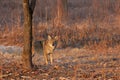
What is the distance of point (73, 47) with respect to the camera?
15.0m

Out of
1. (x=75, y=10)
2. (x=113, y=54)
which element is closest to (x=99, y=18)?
(x=75, y=10)

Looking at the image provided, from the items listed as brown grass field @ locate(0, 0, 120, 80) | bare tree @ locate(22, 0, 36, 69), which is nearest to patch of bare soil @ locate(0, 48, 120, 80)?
brown grass field @ locate(0, 0, 120, 80)

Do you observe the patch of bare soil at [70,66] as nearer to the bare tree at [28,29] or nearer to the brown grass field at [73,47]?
the brown grass field at [73,47]

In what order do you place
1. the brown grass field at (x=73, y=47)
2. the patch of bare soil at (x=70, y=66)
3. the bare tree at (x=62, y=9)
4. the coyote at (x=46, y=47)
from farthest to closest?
the bare tree at (x=62, y=9), the coyote at (x=46, y=47), the brown grass field at (x=73, y=47), the patch of bare soil at (x=70, y=66)

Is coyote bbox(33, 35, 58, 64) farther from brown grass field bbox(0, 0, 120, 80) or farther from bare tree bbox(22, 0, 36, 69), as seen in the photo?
bare tree bbox(22, 0, 36, 69)

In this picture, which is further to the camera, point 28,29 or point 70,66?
point 70,66

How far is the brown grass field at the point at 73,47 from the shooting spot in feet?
31.0

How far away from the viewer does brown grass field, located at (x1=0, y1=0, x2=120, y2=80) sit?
944cm

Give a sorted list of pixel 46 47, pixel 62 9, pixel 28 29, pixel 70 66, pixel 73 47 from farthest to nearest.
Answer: pixel 62 9
pixel 73 47
pixel 46 47
pixel 70 66
pixel 28 29

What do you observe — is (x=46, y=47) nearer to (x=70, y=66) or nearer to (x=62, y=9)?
(x=70, y=66)

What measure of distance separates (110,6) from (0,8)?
249 inches

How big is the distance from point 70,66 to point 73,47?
4188mm

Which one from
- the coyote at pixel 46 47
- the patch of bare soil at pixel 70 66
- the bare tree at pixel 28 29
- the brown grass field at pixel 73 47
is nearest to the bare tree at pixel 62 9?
the brown grass field at pixel 73 47

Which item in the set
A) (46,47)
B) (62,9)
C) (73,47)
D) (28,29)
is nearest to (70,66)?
(46,47)
